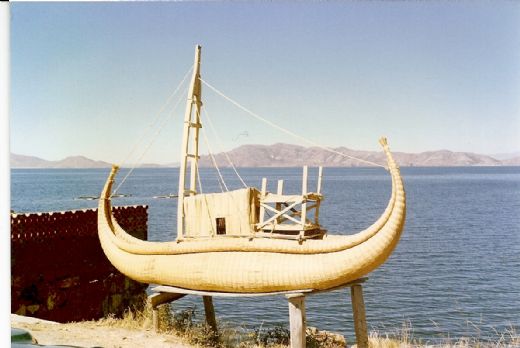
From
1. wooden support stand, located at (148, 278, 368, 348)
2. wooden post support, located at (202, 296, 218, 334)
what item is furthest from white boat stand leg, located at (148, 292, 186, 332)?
wooden post support, located at (202, 296, 218, 334)

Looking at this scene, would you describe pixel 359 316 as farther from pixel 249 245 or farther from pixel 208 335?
pixel 208 335

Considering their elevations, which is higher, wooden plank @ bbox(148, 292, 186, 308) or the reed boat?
the reed boat

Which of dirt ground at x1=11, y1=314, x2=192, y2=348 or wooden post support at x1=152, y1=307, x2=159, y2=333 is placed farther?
wooden post support at x1=152, y1=307, x2=159, y2=333

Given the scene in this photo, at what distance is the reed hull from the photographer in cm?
1335

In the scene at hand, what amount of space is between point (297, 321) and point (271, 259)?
5.62 ft

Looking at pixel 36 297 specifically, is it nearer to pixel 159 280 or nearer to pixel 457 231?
pixel 159 280

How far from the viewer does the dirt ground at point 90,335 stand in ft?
47.8

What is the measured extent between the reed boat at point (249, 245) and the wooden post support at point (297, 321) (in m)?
0.38

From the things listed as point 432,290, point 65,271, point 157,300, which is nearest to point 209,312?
point 157,300

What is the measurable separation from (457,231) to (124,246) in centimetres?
5435

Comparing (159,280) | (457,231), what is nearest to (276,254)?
(159,280)

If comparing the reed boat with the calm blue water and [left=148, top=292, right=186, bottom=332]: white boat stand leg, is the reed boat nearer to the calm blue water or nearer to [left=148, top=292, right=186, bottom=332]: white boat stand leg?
[left=148, top=292, right=186, bottom=332]: white boat stand leg

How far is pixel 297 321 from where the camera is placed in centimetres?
1426

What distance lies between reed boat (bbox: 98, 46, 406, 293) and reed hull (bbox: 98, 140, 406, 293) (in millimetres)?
24
